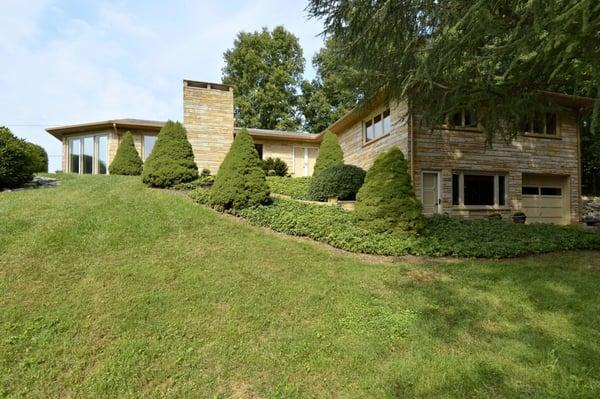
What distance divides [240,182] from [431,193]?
7.23 m

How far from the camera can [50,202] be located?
8.80 meters

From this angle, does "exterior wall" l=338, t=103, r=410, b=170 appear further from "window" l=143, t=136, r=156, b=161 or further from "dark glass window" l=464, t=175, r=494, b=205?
"window" l=143, t=136, r=156, b=161

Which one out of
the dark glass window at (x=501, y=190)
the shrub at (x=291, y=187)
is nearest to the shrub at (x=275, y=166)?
the shrub at (x=291, y=187)

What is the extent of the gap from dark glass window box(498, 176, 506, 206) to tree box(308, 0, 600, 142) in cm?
620

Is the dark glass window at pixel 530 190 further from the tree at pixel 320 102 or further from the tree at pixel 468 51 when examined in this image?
the tree at pixel 320 102

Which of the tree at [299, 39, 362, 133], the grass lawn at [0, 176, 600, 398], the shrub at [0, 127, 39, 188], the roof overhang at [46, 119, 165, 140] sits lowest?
the grass lawn at [0, 176, 600, 398]

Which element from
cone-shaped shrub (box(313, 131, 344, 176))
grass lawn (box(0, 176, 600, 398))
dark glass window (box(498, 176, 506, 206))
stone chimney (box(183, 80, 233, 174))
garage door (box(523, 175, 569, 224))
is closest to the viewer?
grass lawn (box(0, 176, 600, 398))

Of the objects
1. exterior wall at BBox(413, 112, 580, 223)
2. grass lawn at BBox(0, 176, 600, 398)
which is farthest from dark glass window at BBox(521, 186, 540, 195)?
grass lawn at BBox(0, 176, 600, 398)

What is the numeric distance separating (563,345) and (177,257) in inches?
212

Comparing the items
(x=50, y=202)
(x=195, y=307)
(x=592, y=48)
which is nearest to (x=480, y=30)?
(x=592, y=48)

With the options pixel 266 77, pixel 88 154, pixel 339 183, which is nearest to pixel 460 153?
pixel 339 183

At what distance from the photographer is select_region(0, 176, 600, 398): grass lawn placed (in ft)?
10.7

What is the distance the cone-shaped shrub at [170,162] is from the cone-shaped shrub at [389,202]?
6161 mm

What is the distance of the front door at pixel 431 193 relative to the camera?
12656 millimetres
